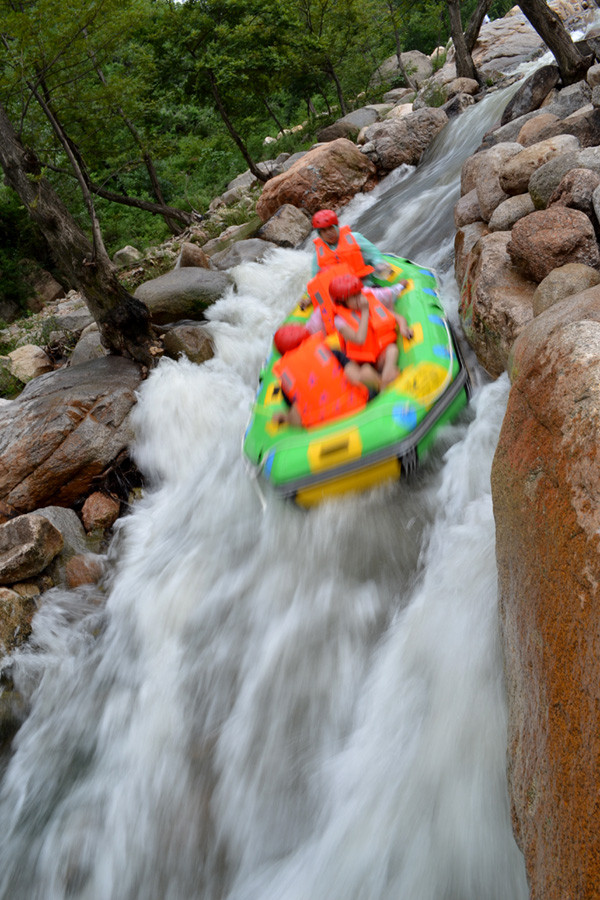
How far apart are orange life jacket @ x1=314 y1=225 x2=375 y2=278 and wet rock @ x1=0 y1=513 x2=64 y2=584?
3.90 meters

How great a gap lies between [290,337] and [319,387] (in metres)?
0.87

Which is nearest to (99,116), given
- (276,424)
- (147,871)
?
(276,424)

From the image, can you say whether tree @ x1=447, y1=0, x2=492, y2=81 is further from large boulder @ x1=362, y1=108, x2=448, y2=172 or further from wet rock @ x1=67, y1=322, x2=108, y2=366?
wet rock @ x1=67, y1=322, x2=108, y2=366

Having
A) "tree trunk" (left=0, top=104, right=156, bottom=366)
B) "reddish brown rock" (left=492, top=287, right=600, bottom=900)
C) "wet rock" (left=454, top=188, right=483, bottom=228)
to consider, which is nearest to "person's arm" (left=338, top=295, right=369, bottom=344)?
"reddish brown rock" (left=492, top=287, right=600, bottom=900)

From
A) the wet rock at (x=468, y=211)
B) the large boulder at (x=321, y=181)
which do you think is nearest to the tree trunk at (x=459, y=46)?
the large boulder at (x=321, y=181)

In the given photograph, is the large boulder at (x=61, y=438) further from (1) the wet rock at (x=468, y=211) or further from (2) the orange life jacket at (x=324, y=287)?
(1) the wet rock at (x=468, y=211)

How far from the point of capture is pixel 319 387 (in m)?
4.39

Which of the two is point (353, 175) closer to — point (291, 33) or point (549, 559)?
point (291, 33)

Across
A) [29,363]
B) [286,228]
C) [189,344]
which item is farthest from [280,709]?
[286,228]

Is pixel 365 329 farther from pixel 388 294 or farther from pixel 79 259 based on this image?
pixel 79 259

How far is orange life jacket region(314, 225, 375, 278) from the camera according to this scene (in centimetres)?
598

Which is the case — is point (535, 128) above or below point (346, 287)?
below

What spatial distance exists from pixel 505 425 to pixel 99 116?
10.1 meters

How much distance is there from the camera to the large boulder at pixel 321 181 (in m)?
12.1
